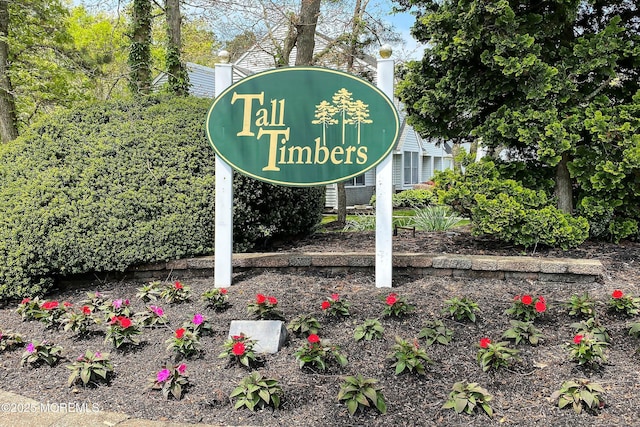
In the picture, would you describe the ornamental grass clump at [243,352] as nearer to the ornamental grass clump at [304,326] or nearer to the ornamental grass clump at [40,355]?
the ornamental grass clump at [304,326]

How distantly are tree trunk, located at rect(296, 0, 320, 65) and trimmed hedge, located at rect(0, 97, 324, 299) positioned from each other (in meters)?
3.83

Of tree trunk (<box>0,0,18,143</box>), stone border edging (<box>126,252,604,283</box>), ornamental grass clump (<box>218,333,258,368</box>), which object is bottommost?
ornamental grass clump (<box>218,333,258,368</box>)

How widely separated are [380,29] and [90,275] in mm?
8835

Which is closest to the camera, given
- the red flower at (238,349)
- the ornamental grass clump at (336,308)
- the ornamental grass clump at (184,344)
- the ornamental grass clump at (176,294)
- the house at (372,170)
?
the red flower at (238,349)

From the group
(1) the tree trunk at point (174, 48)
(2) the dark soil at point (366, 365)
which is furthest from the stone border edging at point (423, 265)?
(1) the tree trunk at point (174, 48)

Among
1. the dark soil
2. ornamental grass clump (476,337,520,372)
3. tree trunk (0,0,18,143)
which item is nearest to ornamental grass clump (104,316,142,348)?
the dark soil

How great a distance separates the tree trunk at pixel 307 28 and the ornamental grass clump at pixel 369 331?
6.23m

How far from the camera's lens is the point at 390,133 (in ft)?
12.6

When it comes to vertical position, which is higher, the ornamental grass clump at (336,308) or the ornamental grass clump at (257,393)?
the ornamental grass clump at (336,308)

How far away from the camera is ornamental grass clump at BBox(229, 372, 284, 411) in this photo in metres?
2.32

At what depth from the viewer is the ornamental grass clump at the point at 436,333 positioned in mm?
2857

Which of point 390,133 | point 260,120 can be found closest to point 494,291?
point 390,133

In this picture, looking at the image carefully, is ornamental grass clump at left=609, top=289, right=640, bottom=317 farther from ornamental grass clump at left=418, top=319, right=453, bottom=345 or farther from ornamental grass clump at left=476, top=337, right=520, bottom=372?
ornamental grass clump at left=418, top=319, right=453, bottom=345

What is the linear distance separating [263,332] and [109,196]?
7.37ft
